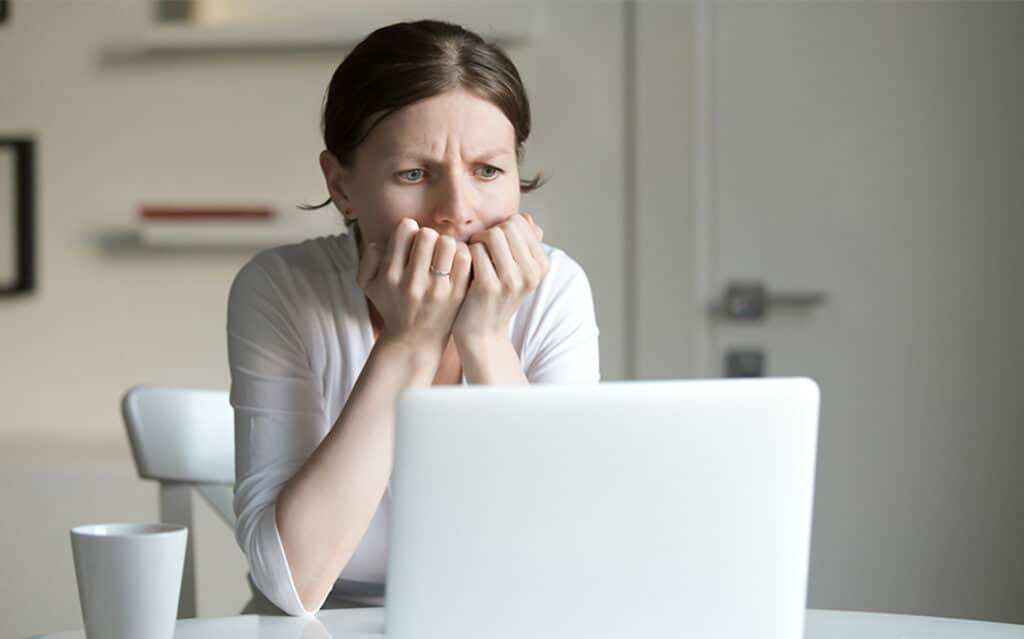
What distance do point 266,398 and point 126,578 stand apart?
1.59 feet

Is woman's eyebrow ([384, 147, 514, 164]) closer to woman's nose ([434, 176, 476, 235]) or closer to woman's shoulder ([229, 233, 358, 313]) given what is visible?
woman's nose ([434, 176, 476, 235])

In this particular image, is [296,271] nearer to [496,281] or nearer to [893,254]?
[496,281]

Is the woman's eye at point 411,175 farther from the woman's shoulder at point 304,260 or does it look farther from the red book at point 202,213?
the red book at point 202,213

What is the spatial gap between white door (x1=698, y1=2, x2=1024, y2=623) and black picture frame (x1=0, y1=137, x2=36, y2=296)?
4.87 ft

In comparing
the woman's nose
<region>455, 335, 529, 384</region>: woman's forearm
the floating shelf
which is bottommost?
<region>455, 335, 529, 384</region>: woman's forearm

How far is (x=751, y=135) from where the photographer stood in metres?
2.66

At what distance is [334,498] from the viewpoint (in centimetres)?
109

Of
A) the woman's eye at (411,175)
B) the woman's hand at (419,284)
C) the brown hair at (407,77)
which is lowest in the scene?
the woman's hand at (419,284)

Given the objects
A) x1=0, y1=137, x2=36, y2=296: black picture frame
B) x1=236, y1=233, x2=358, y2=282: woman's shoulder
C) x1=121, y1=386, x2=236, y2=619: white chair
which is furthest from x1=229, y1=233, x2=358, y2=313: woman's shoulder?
x1=0, y1=137, x2=36, y2=296: black picture frame

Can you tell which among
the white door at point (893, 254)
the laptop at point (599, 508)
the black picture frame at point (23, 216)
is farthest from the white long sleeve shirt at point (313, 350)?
the black picture frame at point (23, 216)

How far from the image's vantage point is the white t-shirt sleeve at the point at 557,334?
1.35 meters

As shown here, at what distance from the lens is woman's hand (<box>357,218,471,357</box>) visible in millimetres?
1188

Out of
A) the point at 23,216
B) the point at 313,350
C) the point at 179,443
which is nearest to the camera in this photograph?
the point at 313,350

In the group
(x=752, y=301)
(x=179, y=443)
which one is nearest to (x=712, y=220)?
(x=752, y=301)
